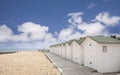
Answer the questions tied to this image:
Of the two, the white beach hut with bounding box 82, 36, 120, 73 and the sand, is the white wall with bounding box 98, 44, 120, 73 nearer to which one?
the white beach hut with bounding box 82, 36, 120, 73

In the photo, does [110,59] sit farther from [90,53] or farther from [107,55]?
[90,53]

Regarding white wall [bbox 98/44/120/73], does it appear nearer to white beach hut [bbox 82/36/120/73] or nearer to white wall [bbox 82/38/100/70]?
white beach hut [bbox 82/36/120/73]

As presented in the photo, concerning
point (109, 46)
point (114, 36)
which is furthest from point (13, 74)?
point (114, 36)

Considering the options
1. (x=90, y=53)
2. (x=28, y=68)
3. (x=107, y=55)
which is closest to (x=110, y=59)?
(x=107, y=55)

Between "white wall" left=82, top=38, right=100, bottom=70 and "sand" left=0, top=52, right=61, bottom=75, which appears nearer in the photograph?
"sand" left=0, top=52, right=61, bottom=75

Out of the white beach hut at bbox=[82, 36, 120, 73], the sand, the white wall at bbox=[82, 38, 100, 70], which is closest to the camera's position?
the white beach hut at bbox=[82, 36, 120, 73]

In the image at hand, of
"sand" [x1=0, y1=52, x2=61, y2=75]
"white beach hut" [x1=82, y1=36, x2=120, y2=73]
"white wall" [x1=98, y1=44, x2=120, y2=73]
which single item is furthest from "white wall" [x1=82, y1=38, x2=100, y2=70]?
"sand" [x1=0, y1=52, x2=61, y2=75]

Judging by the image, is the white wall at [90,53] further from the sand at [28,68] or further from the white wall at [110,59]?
the sand at [28,68]

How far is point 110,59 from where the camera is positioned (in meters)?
19.8

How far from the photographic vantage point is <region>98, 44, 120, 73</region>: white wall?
1945 centimetres

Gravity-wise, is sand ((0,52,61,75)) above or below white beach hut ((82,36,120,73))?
below

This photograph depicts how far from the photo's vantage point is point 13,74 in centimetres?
1911

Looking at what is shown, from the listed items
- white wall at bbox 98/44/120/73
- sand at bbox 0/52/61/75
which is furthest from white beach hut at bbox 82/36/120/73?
sand at bbox 0/52/61/75

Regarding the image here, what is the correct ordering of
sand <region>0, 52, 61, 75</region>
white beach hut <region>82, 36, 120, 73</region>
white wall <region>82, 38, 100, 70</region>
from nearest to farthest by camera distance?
white beach hut <region>82, 36, 120, 73</region> → sand <region>0, 52, 61, 75</region> → white wall <region>82, 38, 100, 70</region>
